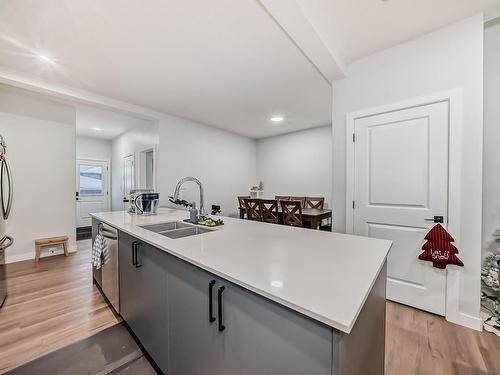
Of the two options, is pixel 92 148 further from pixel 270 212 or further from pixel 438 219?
pixel 438 219

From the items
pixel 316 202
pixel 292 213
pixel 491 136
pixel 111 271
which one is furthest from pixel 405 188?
pixel 111 271

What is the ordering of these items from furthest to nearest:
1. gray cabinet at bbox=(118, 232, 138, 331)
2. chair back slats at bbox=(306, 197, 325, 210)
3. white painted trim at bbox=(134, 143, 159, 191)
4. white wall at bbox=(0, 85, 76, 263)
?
chair back slats at bbox=(306, 197, 325, 210) → white painted trim at bbox=(134, 143, 159, 191) → white wall at bbox=(0, 85, 76, 263) → gray cabinet at bbox=(118, 232, 138, 331)

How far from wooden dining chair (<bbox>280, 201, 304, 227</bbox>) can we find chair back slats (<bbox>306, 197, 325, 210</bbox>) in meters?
1.38

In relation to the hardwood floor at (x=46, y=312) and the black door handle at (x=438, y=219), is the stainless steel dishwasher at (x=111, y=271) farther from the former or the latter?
the black door handle at (x=438, y=219)

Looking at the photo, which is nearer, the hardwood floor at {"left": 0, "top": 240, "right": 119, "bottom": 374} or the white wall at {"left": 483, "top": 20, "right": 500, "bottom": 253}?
the hardwood floor at {"left": 0, "top": 240, "right": 119, "bottom": 374}

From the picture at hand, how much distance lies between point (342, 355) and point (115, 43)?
111 inches

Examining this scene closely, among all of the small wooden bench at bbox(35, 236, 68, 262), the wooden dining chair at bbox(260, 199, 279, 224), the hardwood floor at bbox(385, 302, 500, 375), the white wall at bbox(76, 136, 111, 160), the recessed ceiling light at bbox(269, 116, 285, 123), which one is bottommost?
the hardwood floor at bbox(385, 302, 500, 375)

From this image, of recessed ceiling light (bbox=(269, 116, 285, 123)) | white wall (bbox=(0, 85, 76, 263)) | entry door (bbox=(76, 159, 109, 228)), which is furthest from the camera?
entry door (bbox=(76, 159, 109, 228))

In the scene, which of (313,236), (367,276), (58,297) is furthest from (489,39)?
(58,297)

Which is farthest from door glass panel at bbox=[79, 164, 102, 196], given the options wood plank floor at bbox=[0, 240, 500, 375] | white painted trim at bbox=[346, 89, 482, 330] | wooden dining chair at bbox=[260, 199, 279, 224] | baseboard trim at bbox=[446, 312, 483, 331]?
baseboard trim at bbox=[446, 312, 483, 331]

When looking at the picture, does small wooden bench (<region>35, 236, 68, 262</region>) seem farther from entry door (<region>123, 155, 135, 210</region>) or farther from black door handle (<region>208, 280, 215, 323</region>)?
black door handle (<region>208, 280, 215, 323</region>)

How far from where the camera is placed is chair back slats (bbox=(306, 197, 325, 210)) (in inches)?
176

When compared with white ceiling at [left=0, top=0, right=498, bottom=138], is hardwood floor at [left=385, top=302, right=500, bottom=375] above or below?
below

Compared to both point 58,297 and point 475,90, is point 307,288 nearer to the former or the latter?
point 475,90
